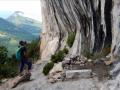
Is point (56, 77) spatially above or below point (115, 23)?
below

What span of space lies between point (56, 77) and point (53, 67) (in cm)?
244

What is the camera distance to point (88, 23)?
28.8 metres

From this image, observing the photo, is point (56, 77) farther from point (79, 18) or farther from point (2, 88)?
point (79, 18)

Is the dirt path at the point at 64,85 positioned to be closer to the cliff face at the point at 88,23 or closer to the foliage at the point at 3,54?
the cliff face at the point at 88,23

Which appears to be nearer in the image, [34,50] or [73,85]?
[73,85]

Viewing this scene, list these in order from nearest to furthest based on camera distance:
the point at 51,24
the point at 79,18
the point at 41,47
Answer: the point at 79,18
the point at 51,24
the point at 41,47

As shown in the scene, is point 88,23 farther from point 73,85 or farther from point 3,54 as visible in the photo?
point 73,85

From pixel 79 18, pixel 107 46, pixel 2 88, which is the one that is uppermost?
pixel 79 18

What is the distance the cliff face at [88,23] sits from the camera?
2391 centimetres

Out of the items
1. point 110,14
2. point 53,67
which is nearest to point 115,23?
point 110,14

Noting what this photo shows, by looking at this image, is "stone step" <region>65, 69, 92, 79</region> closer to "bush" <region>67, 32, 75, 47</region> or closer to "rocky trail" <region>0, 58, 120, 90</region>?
"rocky trail" <region>0, 58, 120, 90</region>

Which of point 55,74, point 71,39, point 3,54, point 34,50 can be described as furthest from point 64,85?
point 34,50

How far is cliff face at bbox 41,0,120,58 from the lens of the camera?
2391 cm

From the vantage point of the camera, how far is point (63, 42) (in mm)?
40594
